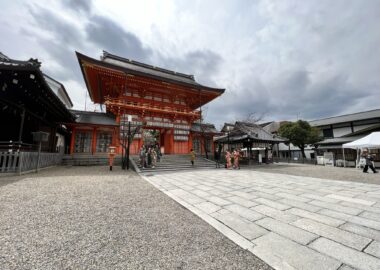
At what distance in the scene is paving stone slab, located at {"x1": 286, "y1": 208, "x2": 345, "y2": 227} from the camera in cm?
271

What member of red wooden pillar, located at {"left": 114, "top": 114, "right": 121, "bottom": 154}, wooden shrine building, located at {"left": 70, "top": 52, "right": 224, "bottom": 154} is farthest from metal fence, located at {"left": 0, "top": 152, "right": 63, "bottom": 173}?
red wooden pillar, located at {"left": 114, "top": 114, "right": 121, "bottom": 154}

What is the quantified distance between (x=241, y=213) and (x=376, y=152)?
23194 millimetres

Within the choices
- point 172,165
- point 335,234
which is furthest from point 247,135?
point 335,234

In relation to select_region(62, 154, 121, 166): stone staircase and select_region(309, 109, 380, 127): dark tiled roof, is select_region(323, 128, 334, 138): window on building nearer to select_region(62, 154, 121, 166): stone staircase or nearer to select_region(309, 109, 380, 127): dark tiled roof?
select_region(309, 109, 380, 127): dark tiled roof

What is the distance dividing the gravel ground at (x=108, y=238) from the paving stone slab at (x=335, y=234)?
4.09 ft

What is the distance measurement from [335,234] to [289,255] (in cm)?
104

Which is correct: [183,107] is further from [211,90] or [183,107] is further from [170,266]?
[170,266]

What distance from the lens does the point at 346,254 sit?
1.83 metres

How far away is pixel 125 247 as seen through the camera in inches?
78.5

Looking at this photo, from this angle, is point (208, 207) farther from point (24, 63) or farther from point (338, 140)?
point (338, 140)

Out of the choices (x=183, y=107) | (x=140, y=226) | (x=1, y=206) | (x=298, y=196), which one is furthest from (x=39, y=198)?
(x=183, y=107)

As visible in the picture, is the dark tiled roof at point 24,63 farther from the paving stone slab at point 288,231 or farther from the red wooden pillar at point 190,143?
the red wooden pillar at point 190,143

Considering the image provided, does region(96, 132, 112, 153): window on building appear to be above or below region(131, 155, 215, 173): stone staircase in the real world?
above

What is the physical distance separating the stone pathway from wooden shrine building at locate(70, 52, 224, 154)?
10.6 m
